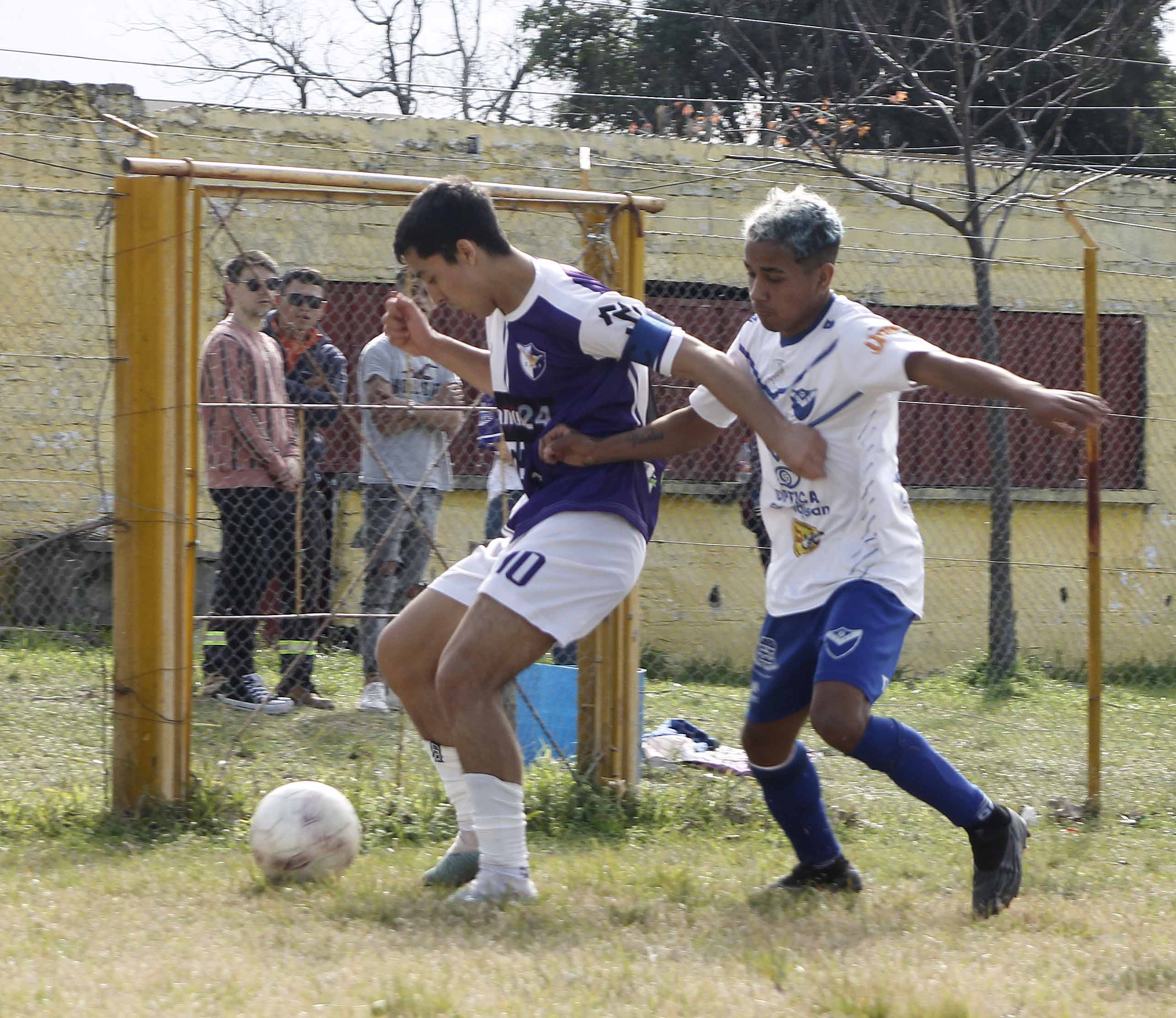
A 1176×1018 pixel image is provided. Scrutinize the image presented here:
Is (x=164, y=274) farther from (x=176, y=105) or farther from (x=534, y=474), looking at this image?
(x=176, y=105)

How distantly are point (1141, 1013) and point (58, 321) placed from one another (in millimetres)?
8611

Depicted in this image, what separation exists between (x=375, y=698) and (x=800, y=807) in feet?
10.2

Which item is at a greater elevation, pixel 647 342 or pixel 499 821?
pixel 647 342

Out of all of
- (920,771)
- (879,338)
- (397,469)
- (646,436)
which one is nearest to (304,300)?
(397,469)

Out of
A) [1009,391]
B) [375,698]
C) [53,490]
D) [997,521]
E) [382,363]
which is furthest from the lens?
[53,490]

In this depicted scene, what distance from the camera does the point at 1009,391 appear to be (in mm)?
3545

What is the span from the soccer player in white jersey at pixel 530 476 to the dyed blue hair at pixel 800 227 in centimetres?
35

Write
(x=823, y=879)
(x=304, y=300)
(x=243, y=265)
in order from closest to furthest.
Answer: (x=823, y=879) → (x=243, y=265) → (x=304, y=300)

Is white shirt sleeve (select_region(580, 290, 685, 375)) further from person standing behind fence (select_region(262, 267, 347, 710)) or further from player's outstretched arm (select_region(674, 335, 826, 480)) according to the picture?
person standing behind fence (select_region(262, 267, 347, 710))

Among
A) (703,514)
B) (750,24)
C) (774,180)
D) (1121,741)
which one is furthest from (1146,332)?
(750,24)

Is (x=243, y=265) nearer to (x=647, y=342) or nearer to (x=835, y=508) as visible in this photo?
(x=647, y=342)

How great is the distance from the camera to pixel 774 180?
36.2 ft

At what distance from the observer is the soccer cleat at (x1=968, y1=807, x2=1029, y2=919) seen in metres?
3.91

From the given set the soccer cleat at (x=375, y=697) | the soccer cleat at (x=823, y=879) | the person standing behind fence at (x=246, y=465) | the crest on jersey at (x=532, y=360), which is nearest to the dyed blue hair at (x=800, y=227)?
the crest on jersey at (x=532, y=360)
